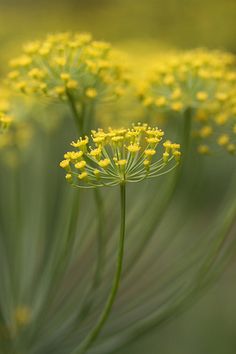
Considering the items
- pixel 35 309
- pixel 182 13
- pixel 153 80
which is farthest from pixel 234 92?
pixel 182 13

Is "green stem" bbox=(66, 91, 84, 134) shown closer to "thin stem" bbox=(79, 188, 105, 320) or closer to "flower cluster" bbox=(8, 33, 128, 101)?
"flower cluster" bbox=(8, 33, 128, 101)

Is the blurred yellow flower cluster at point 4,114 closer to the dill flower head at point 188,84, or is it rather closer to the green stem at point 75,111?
the green stem at point 75,111

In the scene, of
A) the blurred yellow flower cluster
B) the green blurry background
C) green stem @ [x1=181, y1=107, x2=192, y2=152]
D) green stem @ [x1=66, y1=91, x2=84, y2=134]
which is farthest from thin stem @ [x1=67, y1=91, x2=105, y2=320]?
the green blurry background

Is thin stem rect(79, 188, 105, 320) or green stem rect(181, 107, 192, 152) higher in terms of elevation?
green stem rect(181, 107, 192, 152)

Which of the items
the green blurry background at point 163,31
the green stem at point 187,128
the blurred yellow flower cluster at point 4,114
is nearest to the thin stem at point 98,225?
the blurred yellow flower cluster at point 4,114

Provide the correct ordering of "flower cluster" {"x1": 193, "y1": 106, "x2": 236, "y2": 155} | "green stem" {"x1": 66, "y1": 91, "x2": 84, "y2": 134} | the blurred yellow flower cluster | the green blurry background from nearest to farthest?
the blurred yellow flower cluster < "green stem" {"x1": 66, "y1": 91, "x2": 84, "y2": 134} < "flower cluster" {"x1": 193, "y1": 106, "x2": 236, "y2": 155} < the green blurry background

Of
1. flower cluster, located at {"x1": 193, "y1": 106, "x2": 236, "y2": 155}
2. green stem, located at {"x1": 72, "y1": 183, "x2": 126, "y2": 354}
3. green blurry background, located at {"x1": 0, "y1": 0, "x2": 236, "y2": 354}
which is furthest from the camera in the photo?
green blurry background, located at {"x1": 0, "y1": 0, "x2": 236, "y2": 354}

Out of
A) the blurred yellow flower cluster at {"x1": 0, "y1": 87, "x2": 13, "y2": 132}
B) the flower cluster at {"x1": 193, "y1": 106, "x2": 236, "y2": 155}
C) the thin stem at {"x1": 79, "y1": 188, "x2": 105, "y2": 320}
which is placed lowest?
the thin stem at {"x1": 79, "y1": 188, "x2": 105, "y2": 320}
